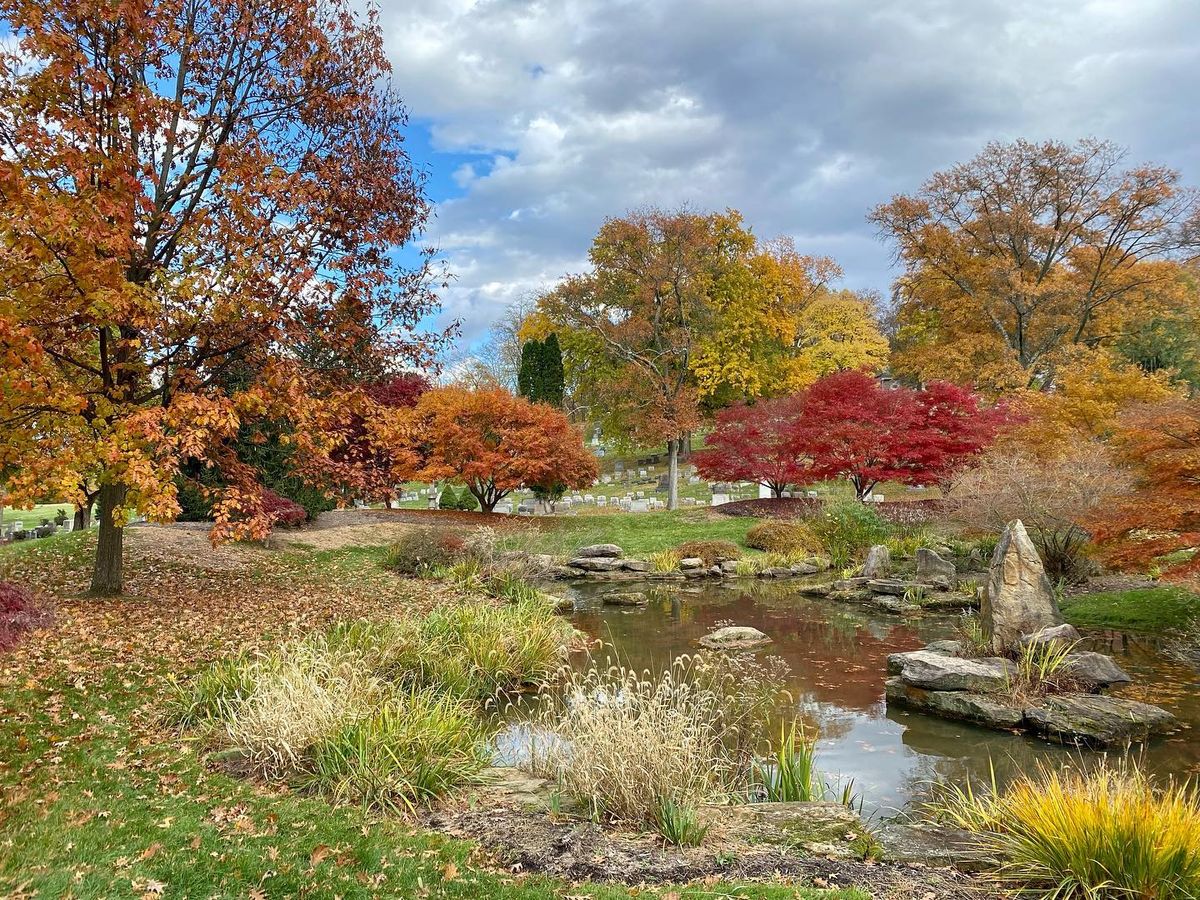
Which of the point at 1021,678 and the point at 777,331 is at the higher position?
the point at 777,331

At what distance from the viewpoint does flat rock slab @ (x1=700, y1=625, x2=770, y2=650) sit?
10.4 meters

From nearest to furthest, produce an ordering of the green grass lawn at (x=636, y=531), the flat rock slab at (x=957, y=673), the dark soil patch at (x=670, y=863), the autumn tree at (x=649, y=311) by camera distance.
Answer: the dark soil patch at (x=670, y=863)
the flat rock slab at (x=957, y=673)
the green grass lawn at (x=636, y=531)
the autumn tree at (x=649, y=311)

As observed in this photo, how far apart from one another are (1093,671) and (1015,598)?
1266mm

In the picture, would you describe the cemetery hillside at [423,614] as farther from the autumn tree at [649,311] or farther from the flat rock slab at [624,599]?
the autumn tree at [649,311]

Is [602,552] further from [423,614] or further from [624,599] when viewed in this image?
[423,614]

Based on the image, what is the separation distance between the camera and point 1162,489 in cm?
804

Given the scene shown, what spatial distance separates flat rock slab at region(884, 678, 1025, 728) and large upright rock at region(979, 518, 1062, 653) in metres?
1.49

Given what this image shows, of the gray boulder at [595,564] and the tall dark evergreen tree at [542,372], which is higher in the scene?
the tall dark evergreen tree at [542,372]

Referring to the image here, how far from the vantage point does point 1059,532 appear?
13.0m

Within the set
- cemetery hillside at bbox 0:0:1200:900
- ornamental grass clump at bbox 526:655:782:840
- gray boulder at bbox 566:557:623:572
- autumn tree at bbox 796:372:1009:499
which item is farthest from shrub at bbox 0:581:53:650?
autumn tree at bbox 796:372:1009:499

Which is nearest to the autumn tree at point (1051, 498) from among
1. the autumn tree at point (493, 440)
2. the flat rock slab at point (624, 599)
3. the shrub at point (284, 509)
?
the flat rock slab at point (624, 599)

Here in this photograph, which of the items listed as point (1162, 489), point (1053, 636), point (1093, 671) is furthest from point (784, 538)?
point (1162, 489)

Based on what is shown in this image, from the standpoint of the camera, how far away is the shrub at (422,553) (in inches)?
615

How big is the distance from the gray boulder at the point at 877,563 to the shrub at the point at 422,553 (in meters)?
8.50
